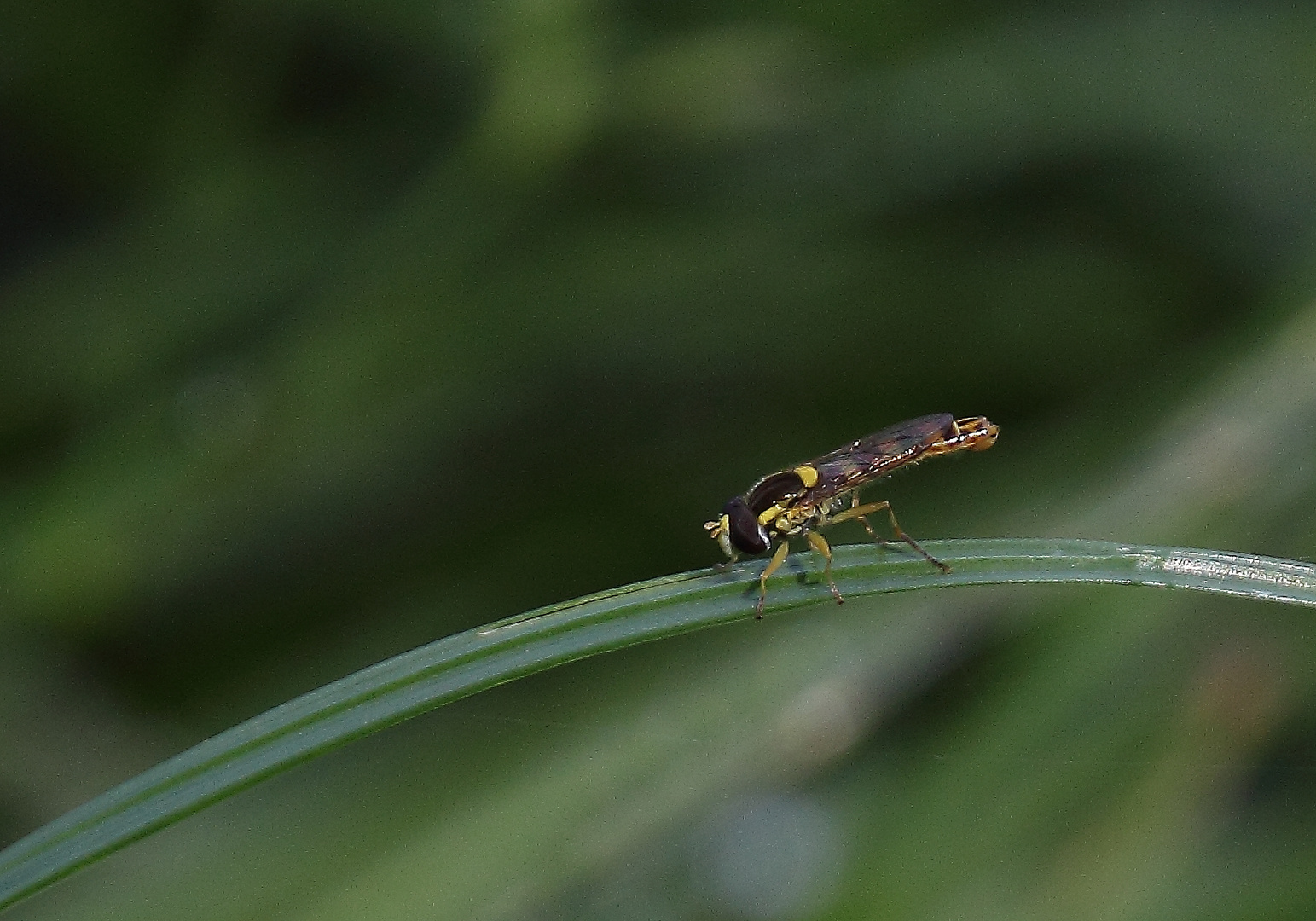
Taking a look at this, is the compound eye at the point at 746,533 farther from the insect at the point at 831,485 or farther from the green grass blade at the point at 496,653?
the green grass blade at the point at 496,653

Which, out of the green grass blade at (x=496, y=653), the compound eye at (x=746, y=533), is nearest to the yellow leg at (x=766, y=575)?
the green grass blade at (x=496, y=653)

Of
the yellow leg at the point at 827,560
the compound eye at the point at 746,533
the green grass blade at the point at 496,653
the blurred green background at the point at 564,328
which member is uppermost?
the blurred green background at the point at 564,328

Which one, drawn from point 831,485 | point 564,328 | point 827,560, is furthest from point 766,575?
point 564,328

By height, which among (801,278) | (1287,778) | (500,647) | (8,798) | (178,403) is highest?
(178,403)

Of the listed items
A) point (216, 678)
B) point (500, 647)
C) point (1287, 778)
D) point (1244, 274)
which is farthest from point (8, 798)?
point (1244, 274)

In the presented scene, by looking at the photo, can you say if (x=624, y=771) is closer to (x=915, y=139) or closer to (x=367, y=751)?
(x=367, y=751)

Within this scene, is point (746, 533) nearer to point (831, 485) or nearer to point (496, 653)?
point (831, 485)
